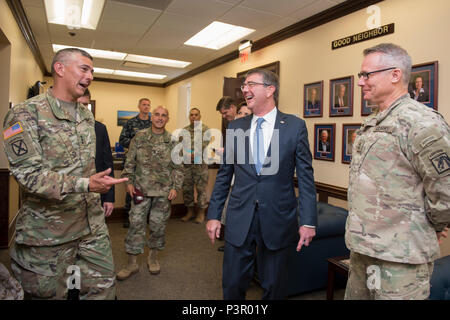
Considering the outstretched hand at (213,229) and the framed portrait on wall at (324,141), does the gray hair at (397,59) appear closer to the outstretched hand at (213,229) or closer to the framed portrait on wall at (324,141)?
the outstretched hand at (213,229)

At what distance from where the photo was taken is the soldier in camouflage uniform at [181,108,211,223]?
17.2 ft

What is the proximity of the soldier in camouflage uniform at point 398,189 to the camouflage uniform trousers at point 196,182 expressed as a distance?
12.5 feet

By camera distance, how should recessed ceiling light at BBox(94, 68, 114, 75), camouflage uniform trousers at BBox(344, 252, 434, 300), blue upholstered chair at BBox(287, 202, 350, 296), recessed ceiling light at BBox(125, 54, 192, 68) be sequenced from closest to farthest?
camouflage uniform trousers at BBox(344, 252, 434, 300)
blue upholstered chair at BBox(287, 202, 350, 296)
recessed ceiling light at BBox(125, 54, 192, 68)
recessed ceiling light at BBox(94, 68, 114, 75)

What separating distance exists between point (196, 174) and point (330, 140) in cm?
229

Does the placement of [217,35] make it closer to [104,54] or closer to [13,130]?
[104,54]

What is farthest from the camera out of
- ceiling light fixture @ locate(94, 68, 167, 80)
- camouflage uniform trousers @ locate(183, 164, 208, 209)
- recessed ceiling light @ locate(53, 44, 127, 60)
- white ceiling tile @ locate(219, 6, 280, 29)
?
ceiling light fixture @ locate(94, 68, 167, 80)

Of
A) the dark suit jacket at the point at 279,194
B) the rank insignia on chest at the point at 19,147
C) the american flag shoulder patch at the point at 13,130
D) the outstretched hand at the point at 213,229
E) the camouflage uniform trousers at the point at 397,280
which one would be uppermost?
the american flag shoulder patch at the point at 13,130

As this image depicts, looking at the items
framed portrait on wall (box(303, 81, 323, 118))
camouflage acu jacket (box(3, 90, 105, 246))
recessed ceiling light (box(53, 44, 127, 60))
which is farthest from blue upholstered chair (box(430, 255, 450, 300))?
recessed ceiling light (box(53, 44, 127, 60))

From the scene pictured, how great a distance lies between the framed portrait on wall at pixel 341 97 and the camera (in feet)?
11.9

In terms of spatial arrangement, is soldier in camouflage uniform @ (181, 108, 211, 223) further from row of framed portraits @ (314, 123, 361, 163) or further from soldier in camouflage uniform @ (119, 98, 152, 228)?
row of framed portraits @ (314, 123, 361, 163)

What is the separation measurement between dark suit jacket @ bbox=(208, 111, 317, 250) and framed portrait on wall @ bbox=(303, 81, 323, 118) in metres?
2.40

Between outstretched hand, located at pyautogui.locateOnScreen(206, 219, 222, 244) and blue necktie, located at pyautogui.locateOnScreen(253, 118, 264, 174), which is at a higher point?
blue necktie, located at pyautogui.locateOnScreen(253, 118, 264, 174)

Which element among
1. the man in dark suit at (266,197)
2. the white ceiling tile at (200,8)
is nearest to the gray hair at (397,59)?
the man in dark suit at (266,197)

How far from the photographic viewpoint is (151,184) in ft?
10.1
